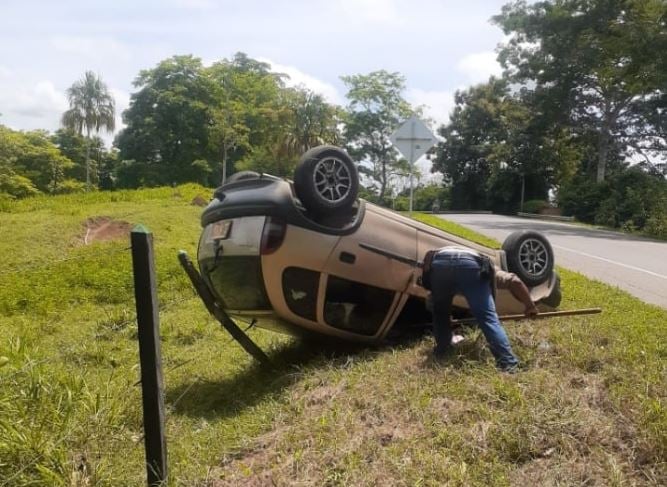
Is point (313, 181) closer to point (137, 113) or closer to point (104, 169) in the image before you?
point (137, 113)

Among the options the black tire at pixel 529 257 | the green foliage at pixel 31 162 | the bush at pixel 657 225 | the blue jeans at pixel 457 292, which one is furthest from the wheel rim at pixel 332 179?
the green foliage at pixel 31 162

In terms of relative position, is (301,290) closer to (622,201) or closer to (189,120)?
(622,201)

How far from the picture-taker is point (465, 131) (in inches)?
1997

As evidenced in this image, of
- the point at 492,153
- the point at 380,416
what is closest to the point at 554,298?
the point at 380,416

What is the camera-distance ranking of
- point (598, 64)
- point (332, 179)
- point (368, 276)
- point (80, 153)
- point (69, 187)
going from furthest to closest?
point (80, 153)
point (69, 187)
point (598, 64)
point (368, 276)
point (332, 179)

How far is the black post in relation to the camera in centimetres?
320

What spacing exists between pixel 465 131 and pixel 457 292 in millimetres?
47588

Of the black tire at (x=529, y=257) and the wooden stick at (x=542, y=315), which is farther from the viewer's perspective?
the black tire at (x=529, y=257)

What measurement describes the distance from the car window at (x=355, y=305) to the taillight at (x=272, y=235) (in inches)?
22.6

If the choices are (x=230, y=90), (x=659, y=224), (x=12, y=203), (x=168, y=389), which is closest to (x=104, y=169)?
(x=230, y=90)

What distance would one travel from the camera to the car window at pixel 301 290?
16.7 feet

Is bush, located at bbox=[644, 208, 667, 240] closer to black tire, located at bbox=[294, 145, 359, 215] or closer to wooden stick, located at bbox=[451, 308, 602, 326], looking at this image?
wooden stick, located at bbox=[451, 308, 602, 326]

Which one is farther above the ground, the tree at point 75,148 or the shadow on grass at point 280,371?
the tree at point 75,148

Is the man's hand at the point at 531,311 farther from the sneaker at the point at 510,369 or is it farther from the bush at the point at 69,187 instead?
the bush at the point at 69,187
